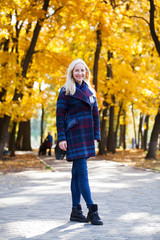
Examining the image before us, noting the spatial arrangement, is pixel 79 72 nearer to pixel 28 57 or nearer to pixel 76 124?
pixel 76 124

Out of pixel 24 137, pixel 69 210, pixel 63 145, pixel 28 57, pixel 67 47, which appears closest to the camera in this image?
pixel 63 145

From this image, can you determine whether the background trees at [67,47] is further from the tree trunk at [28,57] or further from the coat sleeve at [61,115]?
the coat sleeve at [61,115]

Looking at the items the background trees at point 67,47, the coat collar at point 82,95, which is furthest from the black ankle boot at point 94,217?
the background trees at point 67,47

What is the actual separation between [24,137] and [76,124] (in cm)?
2845

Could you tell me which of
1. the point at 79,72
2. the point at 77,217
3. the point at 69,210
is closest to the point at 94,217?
the point at 77,217

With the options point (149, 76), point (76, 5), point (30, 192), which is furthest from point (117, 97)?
point (30, 192)

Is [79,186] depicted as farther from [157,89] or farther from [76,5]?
[157,89]

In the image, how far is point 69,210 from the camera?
5.62 metres

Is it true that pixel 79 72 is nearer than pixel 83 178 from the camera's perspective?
No

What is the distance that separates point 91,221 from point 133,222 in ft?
1.72

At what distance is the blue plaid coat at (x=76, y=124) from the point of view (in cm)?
479

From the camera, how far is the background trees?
1494 cm

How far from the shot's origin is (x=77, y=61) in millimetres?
4996

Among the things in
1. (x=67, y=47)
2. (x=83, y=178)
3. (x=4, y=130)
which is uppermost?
(x=67, y=47)
